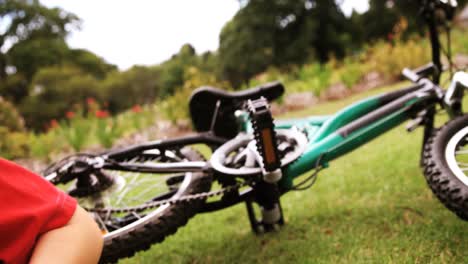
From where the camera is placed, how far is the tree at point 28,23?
24.2 m

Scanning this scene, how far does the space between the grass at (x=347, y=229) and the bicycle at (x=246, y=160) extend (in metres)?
0.21

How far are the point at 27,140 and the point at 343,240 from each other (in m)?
5.62

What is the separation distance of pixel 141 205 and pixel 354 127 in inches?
42.4

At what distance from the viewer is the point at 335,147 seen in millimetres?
1814

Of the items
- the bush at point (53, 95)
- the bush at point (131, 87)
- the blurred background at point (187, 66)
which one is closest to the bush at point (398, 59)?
the blurred background at point (187, 66)

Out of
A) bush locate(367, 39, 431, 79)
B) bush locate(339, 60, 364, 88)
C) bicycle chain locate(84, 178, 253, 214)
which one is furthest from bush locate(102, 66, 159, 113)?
bicycle chain locate(84, 178, 253, 214)

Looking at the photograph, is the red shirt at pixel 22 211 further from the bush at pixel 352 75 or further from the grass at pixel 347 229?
the bush at pixel 352 75

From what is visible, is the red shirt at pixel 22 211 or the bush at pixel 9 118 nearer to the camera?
the red shirt at pixel 22 211

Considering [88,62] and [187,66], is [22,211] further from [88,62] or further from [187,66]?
[88,62]

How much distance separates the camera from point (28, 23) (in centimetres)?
2572

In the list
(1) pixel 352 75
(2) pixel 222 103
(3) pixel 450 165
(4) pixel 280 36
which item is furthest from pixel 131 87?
(3) pixel 450 165

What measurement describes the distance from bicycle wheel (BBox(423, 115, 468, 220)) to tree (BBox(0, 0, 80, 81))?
26.1 m

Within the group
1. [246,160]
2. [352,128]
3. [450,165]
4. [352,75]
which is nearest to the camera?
[450,165]

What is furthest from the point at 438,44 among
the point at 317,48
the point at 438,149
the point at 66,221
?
the point at 317,48
